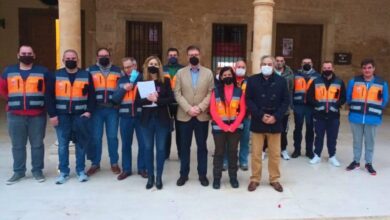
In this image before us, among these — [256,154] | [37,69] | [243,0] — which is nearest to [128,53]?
[243,0]

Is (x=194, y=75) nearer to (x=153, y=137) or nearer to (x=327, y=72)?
(x=153, y=137)

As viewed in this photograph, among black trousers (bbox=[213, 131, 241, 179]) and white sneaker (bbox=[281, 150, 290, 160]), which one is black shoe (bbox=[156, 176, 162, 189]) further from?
white sneaker (bbox=[281, 150, 290, 160])

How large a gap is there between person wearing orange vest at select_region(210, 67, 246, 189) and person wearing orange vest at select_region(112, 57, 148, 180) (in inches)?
39.4

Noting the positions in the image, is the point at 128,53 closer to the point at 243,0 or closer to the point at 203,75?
the point at 243,0

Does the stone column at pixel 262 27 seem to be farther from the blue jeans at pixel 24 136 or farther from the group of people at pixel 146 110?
the blue jeans at pixel 24 136

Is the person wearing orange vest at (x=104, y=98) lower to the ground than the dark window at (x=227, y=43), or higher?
lower

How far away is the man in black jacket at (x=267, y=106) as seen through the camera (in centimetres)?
506

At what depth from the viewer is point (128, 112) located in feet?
18.0

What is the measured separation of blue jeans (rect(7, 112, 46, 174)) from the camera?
206 inches

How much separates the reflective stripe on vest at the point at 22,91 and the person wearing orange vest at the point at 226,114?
2.25 metres

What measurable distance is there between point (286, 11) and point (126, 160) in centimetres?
871

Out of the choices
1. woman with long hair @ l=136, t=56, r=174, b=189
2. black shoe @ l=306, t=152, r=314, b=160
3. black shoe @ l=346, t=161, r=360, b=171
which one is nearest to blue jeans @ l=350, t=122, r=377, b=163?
black shoe @ l=346, t=161, r=360, b=171

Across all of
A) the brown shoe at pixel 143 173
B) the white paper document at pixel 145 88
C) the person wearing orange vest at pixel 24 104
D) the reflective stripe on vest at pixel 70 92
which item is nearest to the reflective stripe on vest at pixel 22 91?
the person wearing orange vest at pixel 24 104

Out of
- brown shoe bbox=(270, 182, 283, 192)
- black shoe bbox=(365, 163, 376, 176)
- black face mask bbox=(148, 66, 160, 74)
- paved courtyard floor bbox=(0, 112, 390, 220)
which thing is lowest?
paved courtyard floor bbox=(0, 112, 390, 220)
